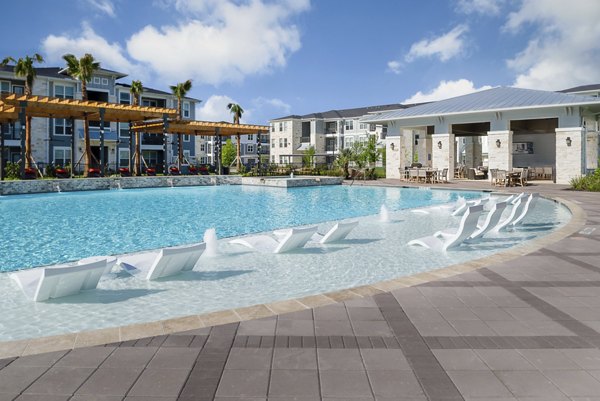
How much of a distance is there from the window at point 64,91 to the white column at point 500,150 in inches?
1405

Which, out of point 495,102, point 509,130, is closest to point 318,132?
point 495,102

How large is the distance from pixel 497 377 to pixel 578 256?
5274 mm

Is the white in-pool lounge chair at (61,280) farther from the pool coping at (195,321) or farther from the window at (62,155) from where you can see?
the window at (62,155)

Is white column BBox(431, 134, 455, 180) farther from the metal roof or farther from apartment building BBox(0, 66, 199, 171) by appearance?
apartment building BBox(0, 66, 199, 171)

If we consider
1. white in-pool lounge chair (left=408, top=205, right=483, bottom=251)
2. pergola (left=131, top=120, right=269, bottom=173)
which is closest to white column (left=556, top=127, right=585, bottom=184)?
white in-pool lounge chair (left=408, top=205, right=483, bottom=251)

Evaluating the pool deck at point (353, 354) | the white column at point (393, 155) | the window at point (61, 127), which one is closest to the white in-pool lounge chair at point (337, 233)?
the pool deck at point (353, 354)

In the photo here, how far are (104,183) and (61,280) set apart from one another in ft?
74.5

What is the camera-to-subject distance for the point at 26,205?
18250 millimetres

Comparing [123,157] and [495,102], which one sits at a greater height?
[495,102]

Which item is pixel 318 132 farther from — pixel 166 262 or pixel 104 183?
pixel 166 262

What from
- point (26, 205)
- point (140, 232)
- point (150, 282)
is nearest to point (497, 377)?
point (150, 282)

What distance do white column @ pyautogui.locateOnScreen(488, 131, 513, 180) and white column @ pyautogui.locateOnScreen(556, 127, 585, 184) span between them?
263cm

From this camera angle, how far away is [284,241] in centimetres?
888

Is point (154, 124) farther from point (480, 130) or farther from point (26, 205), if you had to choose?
point (480, 130)
